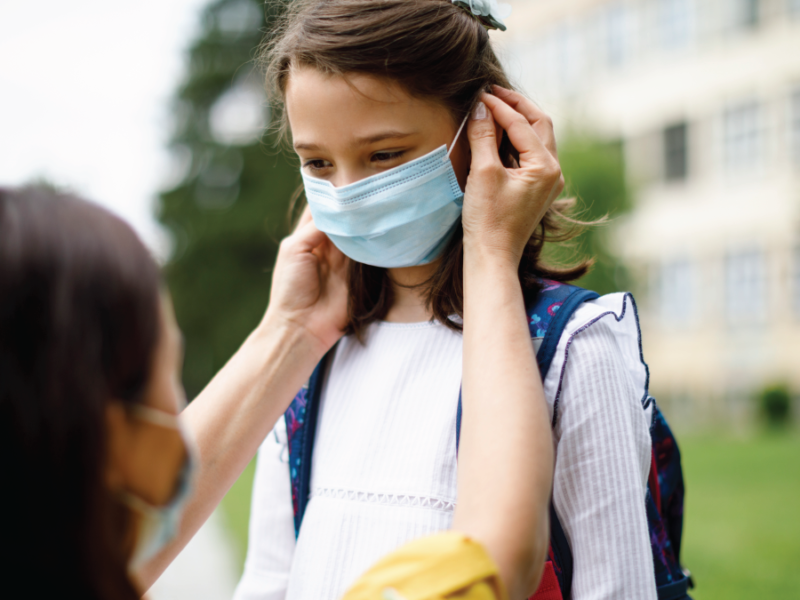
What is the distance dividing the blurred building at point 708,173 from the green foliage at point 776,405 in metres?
0.35

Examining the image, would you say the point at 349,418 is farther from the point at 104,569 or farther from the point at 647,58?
the point at 647,58

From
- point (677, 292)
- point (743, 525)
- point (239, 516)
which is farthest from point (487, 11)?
point (677, 292)

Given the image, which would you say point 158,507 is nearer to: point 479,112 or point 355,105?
point 355,105

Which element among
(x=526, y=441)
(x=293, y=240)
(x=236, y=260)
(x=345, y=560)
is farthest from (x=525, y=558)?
(x=236, y=260)

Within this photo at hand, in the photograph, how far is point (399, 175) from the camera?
162 cm

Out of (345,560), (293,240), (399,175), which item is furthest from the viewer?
(293,240)

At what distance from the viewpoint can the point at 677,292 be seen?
20.3 metres

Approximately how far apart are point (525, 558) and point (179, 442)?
56 centimetres

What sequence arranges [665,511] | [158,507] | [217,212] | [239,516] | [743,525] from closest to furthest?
[158,507]
[665,511]
[743,525]
[239,516]
[217,212]

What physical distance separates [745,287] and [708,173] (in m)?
3.24

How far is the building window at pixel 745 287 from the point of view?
60.8 ft

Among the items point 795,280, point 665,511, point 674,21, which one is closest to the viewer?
point 665,511

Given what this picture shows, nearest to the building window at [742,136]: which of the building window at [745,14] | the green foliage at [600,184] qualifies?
the building window at [745,14]

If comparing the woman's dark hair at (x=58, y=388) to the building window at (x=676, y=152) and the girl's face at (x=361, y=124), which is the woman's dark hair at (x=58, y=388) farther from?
the building window at (x=676, y=152)
